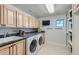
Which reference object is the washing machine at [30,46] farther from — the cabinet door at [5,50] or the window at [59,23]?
the window at [59,23]

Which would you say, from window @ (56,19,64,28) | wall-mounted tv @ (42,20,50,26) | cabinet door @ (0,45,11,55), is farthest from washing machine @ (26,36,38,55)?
wall-mounted tv @ (42,20,50,26)

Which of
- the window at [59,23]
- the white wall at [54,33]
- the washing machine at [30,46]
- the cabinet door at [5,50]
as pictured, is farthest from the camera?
the white wall at [54,33]

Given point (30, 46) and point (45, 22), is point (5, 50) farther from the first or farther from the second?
point (45, 22)

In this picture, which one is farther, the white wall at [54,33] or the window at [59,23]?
the white wall at [54,33]

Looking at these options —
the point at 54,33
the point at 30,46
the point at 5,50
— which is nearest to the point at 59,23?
the point at 54,33

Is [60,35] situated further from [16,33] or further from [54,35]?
[16,33]

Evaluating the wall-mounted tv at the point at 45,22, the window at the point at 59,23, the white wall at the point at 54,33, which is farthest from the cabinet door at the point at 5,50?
the wall-mounted tv at the point at 45,22

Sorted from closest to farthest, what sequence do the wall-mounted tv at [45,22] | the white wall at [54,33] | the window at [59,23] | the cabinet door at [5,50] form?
the cabinet door at [5,50] < the window at [59,23] < the white wall at [54,33] < the wall-mounted tv at [45,22]

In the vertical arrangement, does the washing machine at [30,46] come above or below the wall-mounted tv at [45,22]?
below

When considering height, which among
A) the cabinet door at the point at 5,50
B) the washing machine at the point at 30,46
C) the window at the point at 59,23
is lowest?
the washing machine at the point at 30,46

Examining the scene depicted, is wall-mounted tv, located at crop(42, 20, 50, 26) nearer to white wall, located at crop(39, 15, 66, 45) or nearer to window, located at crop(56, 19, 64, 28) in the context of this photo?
white wall, located at crop(39, 15, 66, 45)
